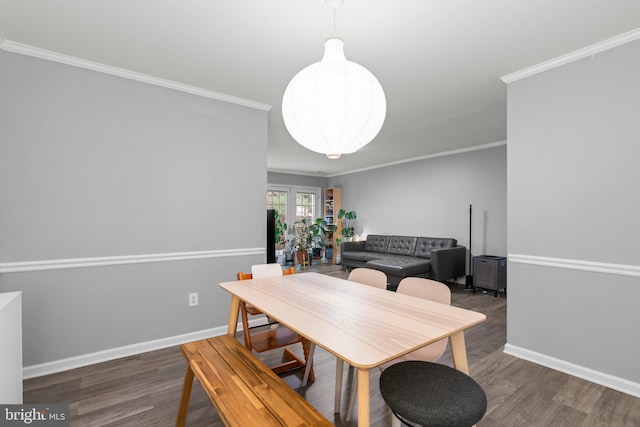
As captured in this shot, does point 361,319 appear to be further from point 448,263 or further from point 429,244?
point 429,244

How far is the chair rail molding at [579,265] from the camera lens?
2061mm

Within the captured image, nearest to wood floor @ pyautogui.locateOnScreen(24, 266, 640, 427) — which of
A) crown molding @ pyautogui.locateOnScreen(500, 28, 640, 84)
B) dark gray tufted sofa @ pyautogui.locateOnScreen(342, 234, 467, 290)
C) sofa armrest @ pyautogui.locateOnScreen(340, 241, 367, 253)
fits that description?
dark gray tufted sofa @ pyautogui.locateOnScreen(342, 234, 467, 290)

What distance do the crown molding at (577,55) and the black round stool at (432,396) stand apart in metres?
2.56

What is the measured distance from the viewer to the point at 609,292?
2.13 metres

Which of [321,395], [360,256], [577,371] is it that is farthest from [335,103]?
[360,256]

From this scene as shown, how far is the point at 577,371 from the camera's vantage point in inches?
88.7

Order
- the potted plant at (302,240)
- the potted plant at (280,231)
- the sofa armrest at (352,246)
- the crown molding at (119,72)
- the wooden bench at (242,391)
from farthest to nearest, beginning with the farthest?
the potted plant at (280,231) < the potted plant at (302,240) < the sofa armrest at (352,246) < the crown molding at (119,72) < the wooden bench at (242,391)

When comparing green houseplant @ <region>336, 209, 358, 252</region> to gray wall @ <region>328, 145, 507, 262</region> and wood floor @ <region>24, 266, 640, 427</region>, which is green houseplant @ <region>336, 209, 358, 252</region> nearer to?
gray wall @ <region>328, 145, 507, 262</region>

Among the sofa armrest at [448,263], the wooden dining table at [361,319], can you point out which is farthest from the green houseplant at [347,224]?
the wooden dining table at [361,319]

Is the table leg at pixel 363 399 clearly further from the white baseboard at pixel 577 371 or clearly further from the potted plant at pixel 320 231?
the potted plant at pixel 320 231

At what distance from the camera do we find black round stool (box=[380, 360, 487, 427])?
1018 mm

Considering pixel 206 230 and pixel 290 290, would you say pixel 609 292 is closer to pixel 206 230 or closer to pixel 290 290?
pixel 290 290

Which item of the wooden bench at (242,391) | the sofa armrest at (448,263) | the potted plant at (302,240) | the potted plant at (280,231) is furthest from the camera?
the potted plant at (280,231)

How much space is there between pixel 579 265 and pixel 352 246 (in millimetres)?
4794
